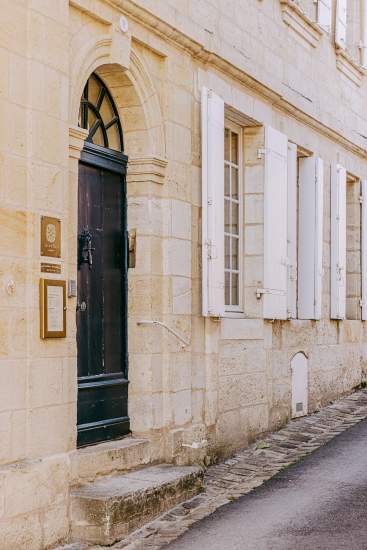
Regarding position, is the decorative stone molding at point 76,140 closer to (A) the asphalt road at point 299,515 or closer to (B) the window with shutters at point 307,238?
(A) the asphalt road at point 299,515

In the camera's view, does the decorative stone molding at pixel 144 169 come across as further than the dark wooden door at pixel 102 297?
Yes

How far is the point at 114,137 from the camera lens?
768 centimetres

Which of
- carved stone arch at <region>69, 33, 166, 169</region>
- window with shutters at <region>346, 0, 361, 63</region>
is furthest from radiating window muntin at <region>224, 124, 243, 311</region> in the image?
window with shutters at <region>346, 0, 361, 63</region>

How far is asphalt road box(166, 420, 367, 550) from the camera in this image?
617 centimetres

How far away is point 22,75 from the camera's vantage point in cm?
595

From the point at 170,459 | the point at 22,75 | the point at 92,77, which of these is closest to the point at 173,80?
the point at 92,77

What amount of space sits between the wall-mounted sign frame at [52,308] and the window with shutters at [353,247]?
7.67 m

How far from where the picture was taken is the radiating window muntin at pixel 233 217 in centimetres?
963

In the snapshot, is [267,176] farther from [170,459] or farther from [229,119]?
[170,459]

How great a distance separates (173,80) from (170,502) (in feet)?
10.4

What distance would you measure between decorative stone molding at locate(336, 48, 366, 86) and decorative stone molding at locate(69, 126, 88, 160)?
6.54 m

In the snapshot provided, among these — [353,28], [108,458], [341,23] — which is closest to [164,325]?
[108,458]

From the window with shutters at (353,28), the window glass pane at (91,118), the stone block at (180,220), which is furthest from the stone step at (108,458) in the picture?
the window with shutters at (353,28)

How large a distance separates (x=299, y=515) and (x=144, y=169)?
2721 millimetres
